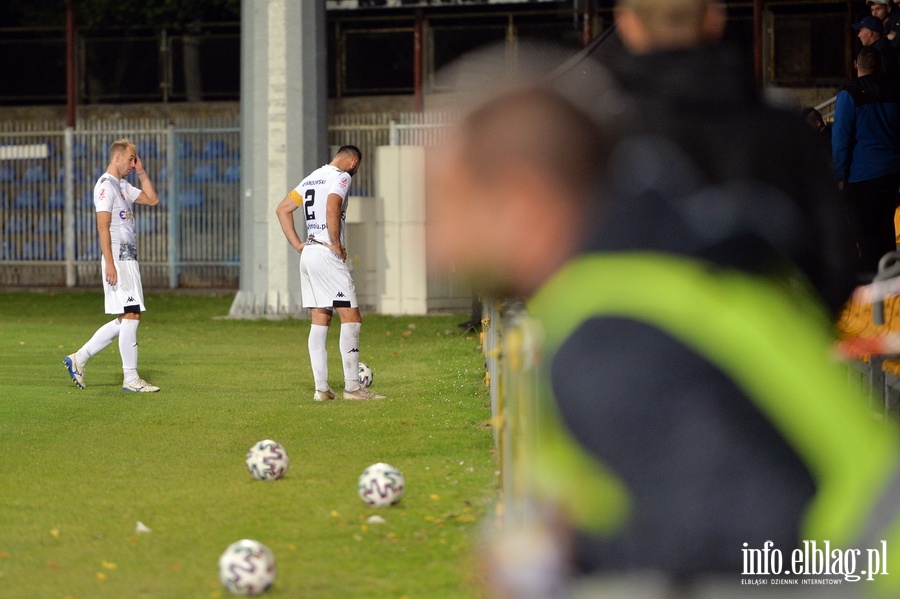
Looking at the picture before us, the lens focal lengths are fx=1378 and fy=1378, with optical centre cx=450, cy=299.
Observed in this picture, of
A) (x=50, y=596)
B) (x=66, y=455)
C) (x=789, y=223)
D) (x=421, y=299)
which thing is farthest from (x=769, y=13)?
(x=789, y=223)

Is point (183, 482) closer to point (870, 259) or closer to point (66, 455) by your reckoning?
point (66, 455)

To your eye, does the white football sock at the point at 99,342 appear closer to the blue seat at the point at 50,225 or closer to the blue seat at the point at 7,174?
the blue seat at the point at 50,225

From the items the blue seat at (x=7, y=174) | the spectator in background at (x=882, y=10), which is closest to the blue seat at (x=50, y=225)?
the blue seat at (x=7, y=174)

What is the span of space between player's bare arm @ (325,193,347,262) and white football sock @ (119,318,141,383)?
6.59 feet

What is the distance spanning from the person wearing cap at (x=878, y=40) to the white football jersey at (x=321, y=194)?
4169mm

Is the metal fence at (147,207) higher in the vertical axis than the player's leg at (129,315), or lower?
higher

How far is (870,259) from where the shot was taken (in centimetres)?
880

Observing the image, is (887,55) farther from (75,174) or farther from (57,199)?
(57,199)

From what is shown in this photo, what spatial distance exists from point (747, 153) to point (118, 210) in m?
10.6

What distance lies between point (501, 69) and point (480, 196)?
0.20 m

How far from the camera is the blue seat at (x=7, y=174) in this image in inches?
1088

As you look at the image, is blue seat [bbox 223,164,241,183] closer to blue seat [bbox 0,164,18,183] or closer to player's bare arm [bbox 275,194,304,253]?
blue seat [bbox 0,164,18,183]

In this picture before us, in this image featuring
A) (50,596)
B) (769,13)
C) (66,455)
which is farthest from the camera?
(769,13)

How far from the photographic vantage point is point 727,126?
196 centimetres
